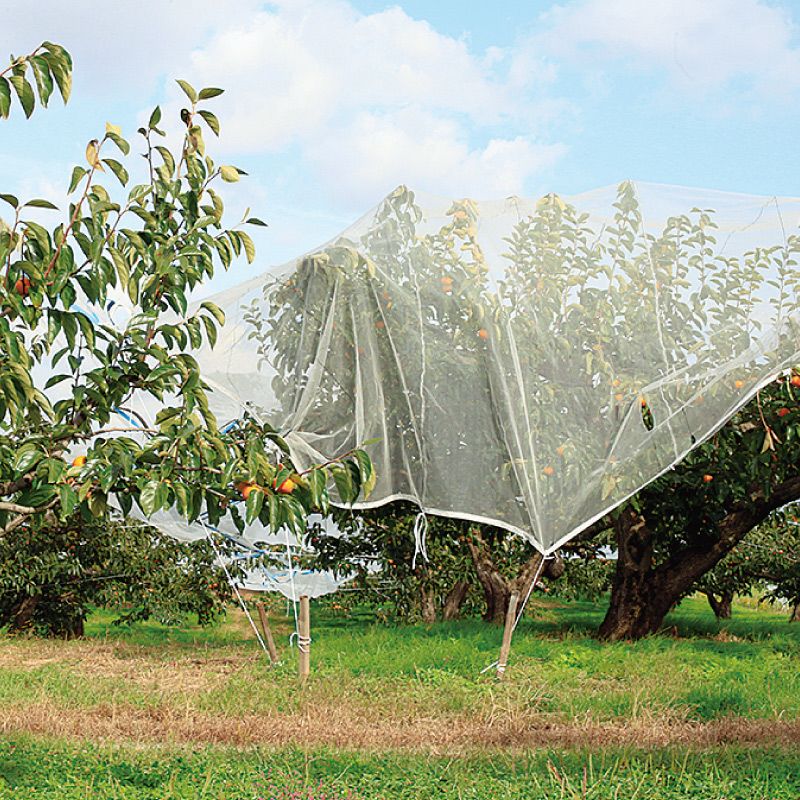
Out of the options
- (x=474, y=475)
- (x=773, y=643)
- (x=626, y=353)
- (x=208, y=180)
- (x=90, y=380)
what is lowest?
(x=773, y=643)

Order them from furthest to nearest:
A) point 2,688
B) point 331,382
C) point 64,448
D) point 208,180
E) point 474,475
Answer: point 2,688, point 331,382, point 474,475, point 208,180, point 64,448

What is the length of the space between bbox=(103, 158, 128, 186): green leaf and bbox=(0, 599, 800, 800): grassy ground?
2.10m

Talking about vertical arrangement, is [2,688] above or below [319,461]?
below

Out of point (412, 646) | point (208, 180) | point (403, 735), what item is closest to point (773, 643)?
point (412, 646)

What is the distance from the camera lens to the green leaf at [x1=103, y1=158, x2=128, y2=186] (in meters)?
2.78

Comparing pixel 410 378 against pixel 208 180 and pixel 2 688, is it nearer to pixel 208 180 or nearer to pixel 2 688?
pixel 208 180

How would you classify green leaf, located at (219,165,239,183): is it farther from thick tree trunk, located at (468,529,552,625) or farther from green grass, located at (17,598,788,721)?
thick tree trunk, located at (468,529,552,625)

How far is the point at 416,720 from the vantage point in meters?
4.86

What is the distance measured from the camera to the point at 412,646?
744 centimetres

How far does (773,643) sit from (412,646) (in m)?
2.98

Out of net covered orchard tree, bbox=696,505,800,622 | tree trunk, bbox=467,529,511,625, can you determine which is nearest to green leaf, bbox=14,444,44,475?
tree trunk, bbox=467,529,511,625

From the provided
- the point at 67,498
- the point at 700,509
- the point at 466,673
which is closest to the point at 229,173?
the point at 67,498

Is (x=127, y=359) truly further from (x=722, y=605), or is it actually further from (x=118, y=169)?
(x=722, y=605)

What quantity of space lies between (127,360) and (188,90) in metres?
0.85
